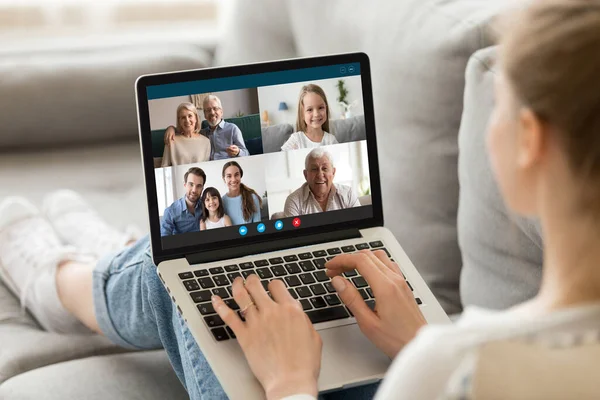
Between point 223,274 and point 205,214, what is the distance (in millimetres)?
84

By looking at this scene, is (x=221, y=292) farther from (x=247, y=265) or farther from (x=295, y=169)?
(x=295, y=169)

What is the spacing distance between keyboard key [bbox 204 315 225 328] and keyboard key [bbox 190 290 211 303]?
3cm

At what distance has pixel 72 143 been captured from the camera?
200cm

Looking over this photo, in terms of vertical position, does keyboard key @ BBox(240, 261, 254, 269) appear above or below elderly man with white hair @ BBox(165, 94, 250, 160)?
below

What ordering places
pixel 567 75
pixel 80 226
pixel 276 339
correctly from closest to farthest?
pixel 567 75, pixel 276 339, pixel 80 226

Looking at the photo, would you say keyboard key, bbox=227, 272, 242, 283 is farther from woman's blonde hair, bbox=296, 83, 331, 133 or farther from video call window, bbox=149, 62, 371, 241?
woman's blonde hair, bbox=296, 83, 331, 133

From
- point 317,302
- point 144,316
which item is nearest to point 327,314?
point 317,302

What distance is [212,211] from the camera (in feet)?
3.60

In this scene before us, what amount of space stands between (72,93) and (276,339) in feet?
4.03

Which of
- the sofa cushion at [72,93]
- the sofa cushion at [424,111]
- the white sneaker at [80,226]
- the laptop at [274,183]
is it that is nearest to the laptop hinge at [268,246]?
the laptop at [274,183]

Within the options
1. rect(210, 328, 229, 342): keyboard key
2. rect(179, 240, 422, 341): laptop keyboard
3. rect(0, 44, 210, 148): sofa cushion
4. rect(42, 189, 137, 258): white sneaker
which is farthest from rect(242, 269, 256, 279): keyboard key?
rect(0, 44, 210, 148): sofa cushion

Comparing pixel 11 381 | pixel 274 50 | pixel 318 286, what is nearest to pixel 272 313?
pixel 318 286

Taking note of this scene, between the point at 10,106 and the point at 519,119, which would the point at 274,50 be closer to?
the point at 10,106

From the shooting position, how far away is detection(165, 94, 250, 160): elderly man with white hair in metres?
1.09
